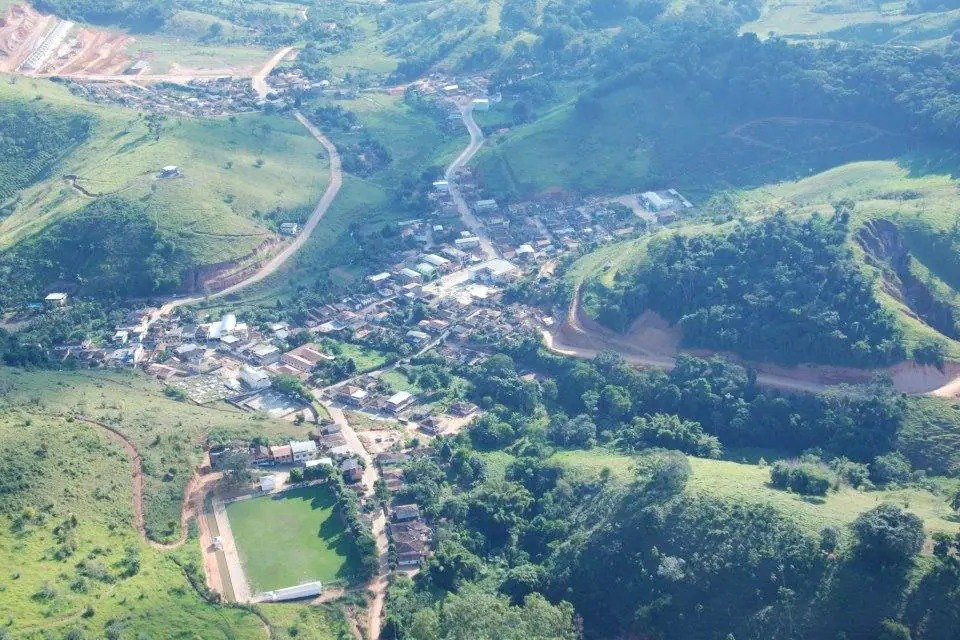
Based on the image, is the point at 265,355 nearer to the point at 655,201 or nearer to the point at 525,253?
the point at 525,253

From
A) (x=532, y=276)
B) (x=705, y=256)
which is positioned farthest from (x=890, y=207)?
(x=532, y=276)

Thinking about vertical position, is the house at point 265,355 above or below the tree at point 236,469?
below

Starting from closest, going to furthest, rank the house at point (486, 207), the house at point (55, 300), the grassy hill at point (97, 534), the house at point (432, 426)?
1. the grassy hill at point (97, 534)
2. the house at point (432, 426)
3. the house at point (55, 300)
4. the house at point (486, 207)

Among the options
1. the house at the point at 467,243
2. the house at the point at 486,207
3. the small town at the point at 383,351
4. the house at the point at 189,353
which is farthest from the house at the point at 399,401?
the house at the point at 486,207

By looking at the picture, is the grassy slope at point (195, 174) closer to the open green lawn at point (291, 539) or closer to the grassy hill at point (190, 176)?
the grassy hill at point (190, 176)

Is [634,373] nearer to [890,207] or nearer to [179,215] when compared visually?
[890,207]

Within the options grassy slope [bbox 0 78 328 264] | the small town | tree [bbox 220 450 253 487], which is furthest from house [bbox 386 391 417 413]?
grassy slope [bbox 0 78 328 264]

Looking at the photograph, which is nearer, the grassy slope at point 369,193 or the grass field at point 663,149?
the grassy slope at point 369,193

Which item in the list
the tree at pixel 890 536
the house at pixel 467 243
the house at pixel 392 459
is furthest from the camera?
the house at pixel 467 243
